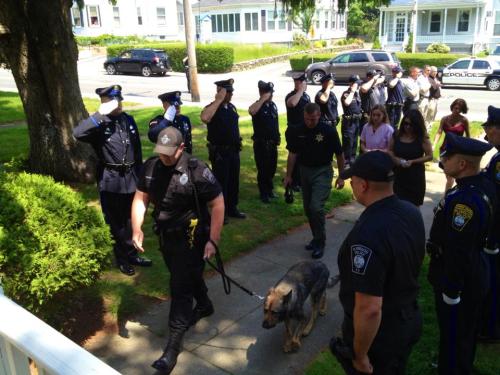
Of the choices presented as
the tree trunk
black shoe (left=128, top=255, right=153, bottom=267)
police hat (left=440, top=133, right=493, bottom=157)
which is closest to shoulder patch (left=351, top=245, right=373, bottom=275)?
police hat (left=440, top=133, right=493, bottom=157)

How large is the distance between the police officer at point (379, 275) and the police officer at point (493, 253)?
142 cm

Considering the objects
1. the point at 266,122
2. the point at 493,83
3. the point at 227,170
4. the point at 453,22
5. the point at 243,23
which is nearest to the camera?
the point at 227,170

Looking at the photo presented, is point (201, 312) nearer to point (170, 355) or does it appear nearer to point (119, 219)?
point (170, 355)

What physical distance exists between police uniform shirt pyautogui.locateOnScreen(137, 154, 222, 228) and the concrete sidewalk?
44.9 inches

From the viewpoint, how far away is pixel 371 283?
251 centimetres

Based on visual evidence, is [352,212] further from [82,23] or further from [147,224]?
[82,23]

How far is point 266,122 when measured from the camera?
772 centimetres

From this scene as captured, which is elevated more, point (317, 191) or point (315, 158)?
point (315, 158)

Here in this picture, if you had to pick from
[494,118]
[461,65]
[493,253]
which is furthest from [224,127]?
[461,65]

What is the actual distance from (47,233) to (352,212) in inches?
196

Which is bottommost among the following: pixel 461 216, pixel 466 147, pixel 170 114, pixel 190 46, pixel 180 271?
pixel 180 271

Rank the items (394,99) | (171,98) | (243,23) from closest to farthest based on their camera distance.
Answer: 1. (171,98)
2. (394,99)
3. (243,23)

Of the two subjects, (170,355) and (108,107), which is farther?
(108,107)

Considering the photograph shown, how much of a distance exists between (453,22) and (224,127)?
128 feet
